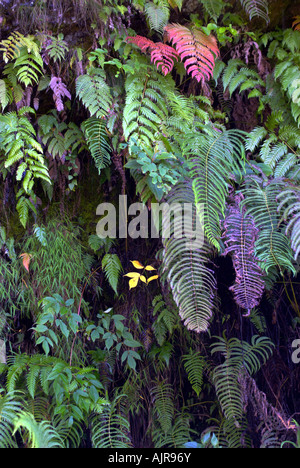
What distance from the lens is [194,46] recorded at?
91.4 inches

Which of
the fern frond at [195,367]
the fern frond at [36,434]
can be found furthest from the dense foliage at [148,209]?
the fern frond at [36,434]

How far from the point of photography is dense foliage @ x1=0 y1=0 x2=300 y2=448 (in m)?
2.10

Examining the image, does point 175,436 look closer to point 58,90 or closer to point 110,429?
point 110,429

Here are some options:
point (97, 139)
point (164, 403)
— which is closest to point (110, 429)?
point (164, 403)

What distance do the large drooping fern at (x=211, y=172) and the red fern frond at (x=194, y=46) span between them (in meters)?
0.45

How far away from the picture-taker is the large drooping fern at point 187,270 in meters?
1.95

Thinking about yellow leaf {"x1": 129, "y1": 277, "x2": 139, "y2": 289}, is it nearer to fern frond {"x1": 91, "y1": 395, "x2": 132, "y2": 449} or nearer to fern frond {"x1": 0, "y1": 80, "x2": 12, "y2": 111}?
fern frond {"x1": 91, "y1": 395, "x2": 132, "y2": 449}

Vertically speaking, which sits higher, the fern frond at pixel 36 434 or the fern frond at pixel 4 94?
the fern frond at pixel 4 94

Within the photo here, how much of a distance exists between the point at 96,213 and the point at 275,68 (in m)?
1.65

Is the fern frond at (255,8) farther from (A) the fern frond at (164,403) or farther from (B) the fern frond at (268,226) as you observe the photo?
(A) the fern frond at (164,403)

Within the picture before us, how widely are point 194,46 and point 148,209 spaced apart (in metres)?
1.12

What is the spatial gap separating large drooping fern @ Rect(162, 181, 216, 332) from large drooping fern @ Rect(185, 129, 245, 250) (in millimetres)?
103

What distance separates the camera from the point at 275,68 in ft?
8.08

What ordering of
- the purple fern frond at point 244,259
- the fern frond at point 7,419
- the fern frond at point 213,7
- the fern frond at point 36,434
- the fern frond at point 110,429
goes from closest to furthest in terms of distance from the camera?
the fern frond at point 36,434
the fern frond at point 7,419
the purple fern frond at point 244,259
the fern frond at point 110,429
the fern frond at point 213,7
